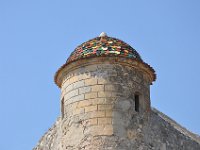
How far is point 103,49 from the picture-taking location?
826 centimetres

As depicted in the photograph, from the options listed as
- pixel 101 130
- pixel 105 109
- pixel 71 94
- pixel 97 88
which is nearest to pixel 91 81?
pixel 97 88

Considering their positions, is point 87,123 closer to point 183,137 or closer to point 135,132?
point 135,132

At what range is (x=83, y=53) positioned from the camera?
8336mm

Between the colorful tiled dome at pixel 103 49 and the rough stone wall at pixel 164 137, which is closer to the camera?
the colorful tiled dome at pixel 103 49

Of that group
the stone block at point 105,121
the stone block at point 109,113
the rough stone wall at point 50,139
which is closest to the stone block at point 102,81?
the stone block at point 109,113

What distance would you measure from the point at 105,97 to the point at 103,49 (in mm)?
892

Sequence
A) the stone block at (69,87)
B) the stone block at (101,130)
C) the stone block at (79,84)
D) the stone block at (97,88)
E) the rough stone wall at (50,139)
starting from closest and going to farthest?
1. the stone block at (101,130)
2. the stone block at (97,88)
3. the stone block at (79,84)
4. the stone block at (69,87)
5. the rough stone wall at (50,139)

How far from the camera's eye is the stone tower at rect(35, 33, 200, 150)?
775cm

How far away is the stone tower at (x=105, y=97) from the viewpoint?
7.75m

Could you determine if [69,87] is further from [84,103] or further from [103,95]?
[103,95]

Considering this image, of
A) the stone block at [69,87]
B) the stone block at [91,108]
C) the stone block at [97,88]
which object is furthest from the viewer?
the stone block at [69,87]

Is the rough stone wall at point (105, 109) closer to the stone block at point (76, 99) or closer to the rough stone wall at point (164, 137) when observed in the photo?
the stone block at point (76, 99)

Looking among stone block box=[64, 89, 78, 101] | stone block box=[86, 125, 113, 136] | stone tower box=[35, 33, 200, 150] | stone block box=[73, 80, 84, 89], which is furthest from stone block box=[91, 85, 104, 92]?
stone block box=[86, 125, 113, 136]

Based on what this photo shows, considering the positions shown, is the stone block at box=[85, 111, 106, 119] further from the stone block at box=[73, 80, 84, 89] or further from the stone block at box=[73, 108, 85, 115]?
the stone block at box=[73, 80, 84, 89]
